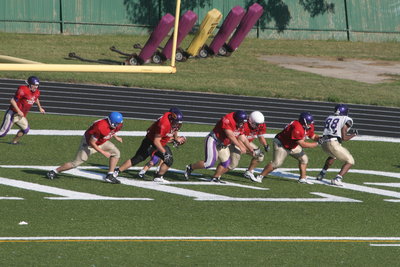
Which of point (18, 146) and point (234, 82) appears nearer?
point (18, 146)

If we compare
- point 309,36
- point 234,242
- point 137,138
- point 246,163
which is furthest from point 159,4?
point 234,242

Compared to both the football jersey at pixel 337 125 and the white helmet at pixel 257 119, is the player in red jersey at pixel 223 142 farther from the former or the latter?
the football jersey at pixel 337 125

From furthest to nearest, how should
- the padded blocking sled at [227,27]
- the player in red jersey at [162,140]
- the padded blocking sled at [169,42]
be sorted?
the padded blocking sled at [227,27]
the padded blocking sled at [169,42]
the player in red jersey at [162,140]

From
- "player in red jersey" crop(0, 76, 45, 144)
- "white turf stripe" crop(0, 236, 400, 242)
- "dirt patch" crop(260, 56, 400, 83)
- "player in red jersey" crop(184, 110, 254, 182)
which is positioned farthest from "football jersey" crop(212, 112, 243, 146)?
"dirt patch" crop(260, 56, 400, 83)

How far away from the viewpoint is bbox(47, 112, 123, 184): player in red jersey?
743 inches

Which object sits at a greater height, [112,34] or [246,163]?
[112,34]

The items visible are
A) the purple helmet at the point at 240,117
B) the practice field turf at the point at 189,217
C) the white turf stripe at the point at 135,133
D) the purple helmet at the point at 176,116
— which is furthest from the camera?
the white turf stripe at the point at 135,133

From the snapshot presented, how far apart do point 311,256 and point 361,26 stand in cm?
3338

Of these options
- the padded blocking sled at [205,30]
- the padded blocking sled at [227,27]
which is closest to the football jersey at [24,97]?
the padded blocking sled at [205,30]

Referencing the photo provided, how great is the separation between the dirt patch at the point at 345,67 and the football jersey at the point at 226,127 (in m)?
18.1

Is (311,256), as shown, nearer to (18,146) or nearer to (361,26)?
(18,146)

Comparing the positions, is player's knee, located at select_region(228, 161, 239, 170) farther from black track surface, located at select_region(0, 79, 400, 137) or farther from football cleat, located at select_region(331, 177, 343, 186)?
black track surface, located at select_region(0, 79, 400, 137)

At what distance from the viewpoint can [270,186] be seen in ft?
66.2

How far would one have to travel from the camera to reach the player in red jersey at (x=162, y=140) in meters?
19.5
